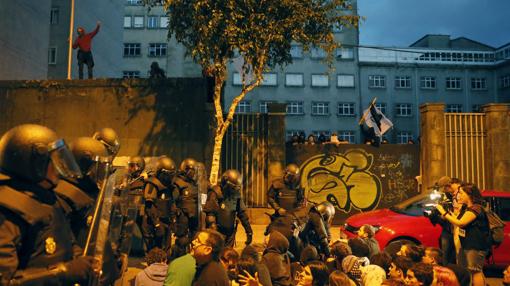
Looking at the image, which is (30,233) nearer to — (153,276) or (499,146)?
(153,276)

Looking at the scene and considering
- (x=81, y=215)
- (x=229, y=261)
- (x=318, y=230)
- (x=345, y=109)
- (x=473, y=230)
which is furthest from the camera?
(x=345, y=109)

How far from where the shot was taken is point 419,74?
45938mm

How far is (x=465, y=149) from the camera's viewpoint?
14.7m

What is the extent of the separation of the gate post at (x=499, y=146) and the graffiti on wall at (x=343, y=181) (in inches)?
141

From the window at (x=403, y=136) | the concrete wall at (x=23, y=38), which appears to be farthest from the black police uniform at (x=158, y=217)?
the window at (x=403, y=136)

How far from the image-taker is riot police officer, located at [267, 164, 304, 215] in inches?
335

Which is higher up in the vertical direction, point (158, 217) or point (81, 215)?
point (81, 215)

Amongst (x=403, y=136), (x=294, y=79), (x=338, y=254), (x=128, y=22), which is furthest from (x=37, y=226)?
(x=128, y=22)

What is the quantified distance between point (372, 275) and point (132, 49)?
4737cm

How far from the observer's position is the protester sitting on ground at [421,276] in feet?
12.3

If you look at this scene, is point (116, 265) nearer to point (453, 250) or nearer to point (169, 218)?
point (169, 218)

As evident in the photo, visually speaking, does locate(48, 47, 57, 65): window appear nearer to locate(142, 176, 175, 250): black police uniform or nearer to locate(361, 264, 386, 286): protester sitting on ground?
locate(142, 176, 175, 250): black police uniform

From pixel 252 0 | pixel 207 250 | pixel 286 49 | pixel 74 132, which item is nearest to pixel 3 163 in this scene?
pixel 207 250

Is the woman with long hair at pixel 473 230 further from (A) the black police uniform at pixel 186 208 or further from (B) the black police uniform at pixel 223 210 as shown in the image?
(A) the black police uniform at pixel 186 208
